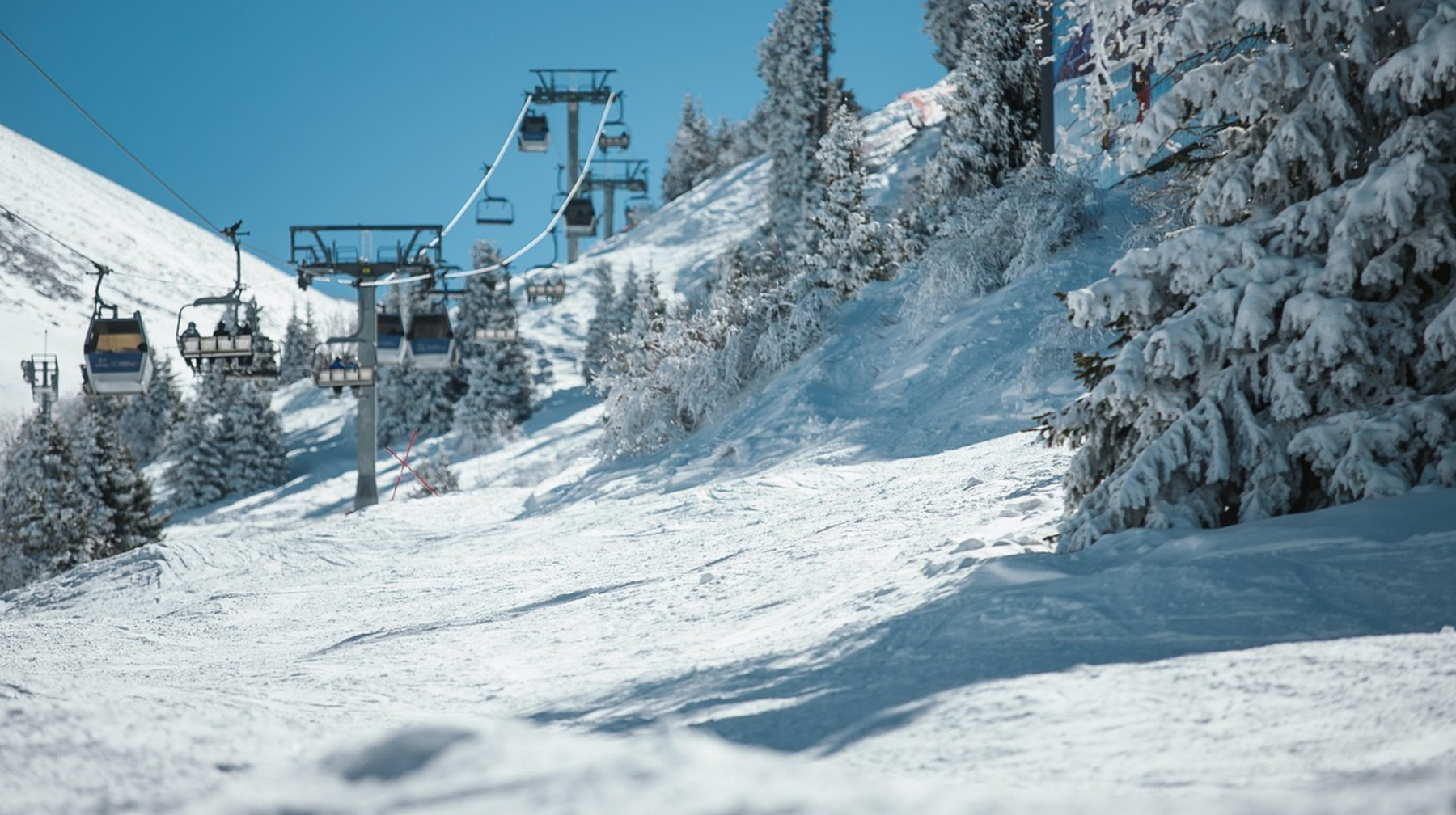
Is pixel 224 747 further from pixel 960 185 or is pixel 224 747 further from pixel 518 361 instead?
pixel 518 361

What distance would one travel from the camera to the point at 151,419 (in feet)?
230

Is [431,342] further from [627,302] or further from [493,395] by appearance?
[627,302]

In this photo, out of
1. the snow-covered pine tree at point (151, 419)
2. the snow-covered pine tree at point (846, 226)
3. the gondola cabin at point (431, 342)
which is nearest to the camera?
the gondola cabin at point (431, 342)

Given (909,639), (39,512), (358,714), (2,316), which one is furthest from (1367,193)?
(2,316)

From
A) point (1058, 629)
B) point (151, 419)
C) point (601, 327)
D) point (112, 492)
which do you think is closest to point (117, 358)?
point (1058, 629)

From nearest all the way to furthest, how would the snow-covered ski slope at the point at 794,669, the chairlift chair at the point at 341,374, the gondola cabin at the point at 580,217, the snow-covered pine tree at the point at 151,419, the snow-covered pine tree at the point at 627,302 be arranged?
1. the snow-covered ski slope at the point at 794,669
2. the chairlift chair at the point at 341,374
3. the gondola cabin at the point at 580,217
4. the snow-covered pine tree at the point at 627,302
5. the snow-covered pine tree at the point at 151,419

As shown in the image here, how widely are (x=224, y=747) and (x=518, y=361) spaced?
5203 centimetres

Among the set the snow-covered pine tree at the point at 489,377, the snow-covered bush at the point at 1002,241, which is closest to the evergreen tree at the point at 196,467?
the snow-covered pine tree at the point at 489,377

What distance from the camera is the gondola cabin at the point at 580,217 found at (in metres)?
34.4

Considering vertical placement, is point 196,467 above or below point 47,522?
above

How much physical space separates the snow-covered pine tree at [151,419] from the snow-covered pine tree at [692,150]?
1813 inches

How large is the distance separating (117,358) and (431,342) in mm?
7509

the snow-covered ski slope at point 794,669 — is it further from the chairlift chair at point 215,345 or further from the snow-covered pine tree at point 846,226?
the snow-covered pine tree at point 846,226

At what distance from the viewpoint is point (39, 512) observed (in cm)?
3394
